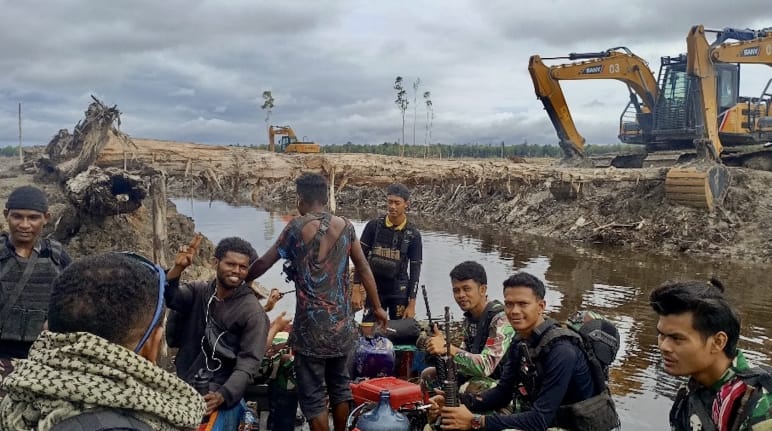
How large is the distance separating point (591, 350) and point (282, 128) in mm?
31028

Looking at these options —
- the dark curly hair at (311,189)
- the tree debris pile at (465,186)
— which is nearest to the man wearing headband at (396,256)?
the dark curly hair at (311,189)

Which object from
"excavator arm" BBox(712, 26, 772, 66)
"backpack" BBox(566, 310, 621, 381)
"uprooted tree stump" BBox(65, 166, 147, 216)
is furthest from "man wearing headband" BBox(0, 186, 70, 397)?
"excavator arm" BBox(712, 26, 772, 66)

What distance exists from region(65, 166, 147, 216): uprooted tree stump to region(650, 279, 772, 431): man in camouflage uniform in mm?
7477

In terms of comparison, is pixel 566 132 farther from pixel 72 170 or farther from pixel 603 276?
pixel 72 170

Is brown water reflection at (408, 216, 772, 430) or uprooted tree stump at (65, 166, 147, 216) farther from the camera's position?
uprooted tree stump at (65, 166, 147, 216)

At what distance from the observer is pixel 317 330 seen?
12.1 feet

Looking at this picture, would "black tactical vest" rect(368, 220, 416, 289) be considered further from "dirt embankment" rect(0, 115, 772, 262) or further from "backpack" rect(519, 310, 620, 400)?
"dirt embankment" rect(0, 115, 772, 262)

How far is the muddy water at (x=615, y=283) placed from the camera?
6.14m

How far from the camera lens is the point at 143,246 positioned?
9461 millimetres

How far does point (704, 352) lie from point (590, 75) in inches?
756

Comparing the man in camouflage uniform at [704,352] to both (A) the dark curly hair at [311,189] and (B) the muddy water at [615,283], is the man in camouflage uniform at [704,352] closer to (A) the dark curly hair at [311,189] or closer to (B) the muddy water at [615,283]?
(A) the dark curly hair at [311,189]

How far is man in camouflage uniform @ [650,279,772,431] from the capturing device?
7.42 feet

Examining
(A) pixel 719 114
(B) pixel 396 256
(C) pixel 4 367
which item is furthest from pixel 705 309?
(A) pixel 719 114

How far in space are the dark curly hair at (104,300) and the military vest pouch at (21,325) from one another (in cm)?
229
